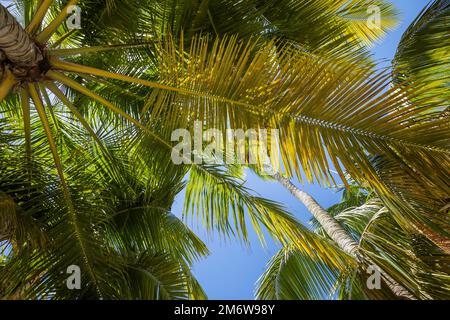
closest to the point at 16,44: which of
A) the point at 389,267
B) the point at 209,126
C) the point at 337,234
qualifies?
the point at 209,126

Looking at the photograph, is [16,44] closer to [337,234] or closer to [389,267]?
[389,267]

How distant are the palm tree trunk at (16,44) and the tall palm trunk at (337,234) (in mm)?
3055

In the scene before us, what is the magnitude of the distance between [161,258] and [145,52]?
2160mm

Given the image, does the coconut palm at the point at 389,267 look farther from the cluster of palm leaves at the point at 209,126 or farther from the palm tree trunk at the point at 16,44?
the palm tree trunk at the point at 16,44

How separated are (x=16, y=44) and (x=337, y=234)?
3549mm

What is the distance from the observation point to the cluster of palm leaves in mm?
2391

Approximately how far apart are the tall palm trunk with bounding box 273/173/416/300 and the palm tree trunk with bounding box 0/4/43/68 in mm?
3055

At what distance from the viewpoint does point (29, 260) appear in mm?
3162

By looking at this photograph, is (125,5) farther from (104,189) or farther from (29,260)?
(29,260)

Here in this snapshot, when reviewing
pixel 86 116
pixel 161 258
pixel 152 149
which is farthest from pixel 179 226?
pixel 86 116

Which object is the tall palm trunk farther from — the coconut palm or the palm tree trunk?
the palm tree trunk

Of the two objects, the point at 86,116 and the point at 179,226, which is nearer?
the point at 179,226

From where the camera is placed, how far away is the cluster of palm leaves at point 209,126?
239 cm

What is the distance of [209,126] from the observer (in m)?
2.71
